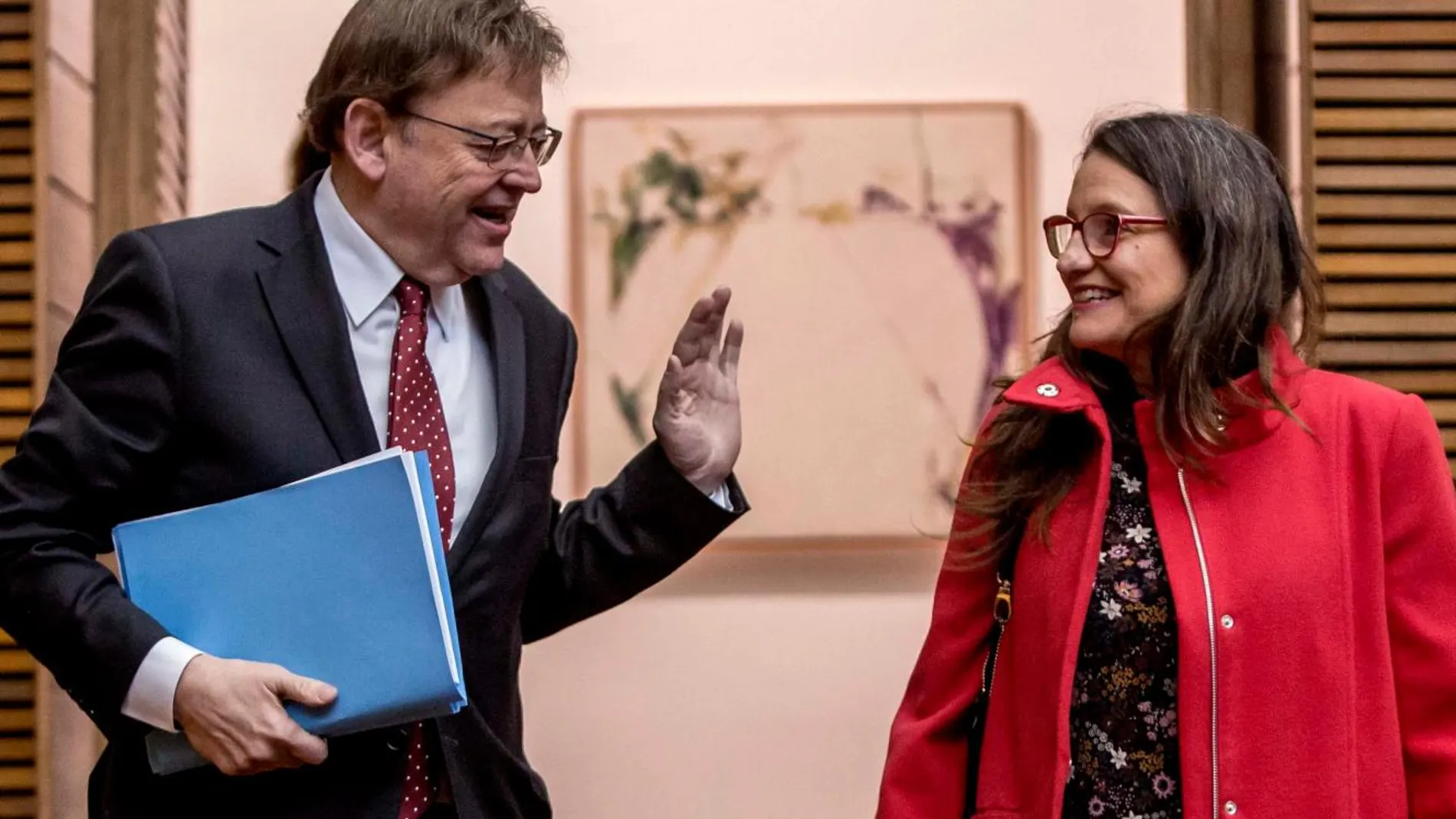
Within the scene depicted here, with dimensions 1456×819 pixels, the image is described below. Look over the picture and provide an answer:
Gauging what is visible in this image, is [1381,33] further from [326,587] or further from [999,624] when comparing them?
[326,587]

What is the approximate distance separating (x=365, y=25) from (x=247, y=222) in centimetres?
30

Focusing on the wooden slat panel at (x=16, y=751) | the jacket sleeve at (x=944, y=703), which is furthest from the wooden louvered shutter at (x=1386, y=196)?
the wooden slat panel at (x=16, y=751)

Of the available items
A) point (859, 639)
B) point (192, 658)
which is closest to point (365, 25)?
point (192, 658)

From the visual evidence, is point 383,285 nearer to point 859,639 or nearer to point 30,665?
point 30,665

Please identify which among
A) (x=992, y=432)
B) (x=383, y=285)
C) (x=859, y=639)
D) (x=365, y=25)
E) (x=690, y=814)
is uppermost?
(x=365, y=25)

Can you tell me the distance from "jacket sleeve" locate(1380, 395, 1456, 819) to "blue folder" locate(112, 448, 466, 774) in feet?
3.72

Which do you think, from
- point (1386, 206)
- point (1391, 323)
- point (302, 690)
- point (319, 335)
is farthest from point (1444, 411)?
point (302, 690)

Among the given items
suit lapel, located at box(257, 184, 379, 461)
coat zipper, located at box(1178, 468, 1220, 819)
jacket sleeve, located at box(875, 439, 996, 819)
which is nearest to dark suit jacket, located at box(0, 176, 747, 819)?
suit lapel, located at box(257, 184, 379, 461)

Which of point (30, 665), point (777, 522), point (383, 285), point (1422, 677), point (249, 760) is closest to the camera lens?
point (249, 760)

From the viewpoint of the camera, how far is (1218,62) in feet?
11.4

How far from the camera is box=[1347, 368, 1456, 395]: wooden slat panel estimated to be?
3217 millimetres

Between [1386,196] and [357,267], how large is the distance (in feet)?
6.54

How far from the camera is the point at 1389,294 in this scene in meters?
3.21

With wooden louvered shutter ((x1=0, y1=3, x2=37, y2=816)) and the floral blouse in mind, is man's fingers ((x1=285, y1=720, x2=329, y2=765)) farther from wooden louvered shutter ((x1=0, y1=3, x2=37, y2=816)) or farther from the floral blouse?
wooden louvered shutter ((x1=0, y1=3, x2=37, y2=816))
